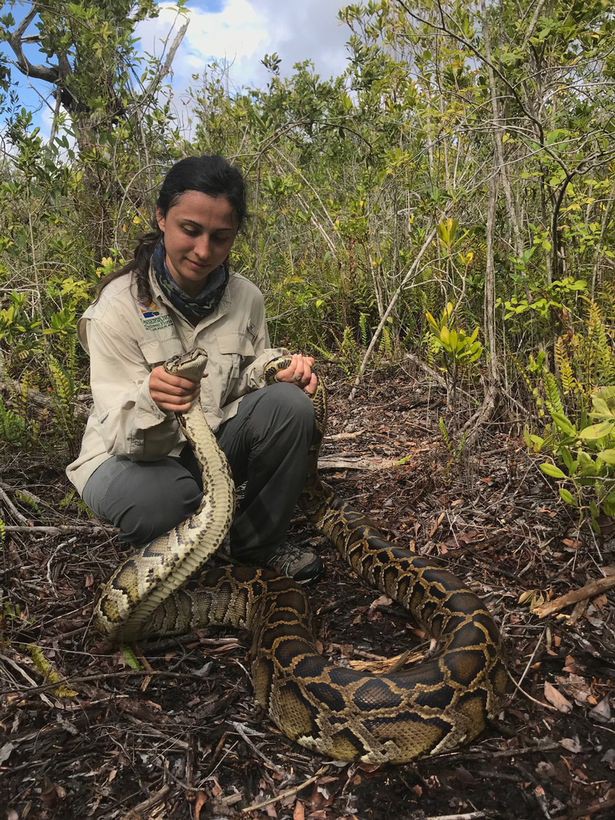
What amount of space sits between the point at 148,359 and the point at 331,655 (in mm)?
1986

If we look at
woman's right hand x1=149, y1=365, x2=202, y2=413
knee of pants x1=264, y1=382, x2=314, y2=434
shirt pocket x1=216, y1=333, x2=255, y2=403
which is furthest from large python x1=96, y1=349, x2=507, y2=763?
shirt pocket x1=216, y1=333, x2=255, y2=403

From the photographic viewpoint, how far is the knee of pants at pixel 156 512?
3.13m

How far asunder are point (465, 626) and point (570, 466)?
0.95 m

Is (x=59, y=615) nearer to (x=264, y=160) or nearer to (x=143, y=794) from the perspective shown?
(x=143, y=794)

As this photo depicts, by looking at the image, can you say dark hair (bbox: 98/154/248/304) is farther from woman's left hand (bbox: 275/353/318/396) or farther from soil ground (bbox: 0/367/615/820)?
soil ground (bbox: 0/367/615/820)

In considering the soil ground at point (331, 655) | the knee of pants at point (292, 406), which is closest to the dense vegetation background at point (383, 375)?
the soil ground at point (331, 655)

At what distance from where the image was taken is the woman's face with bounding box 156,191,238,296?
322 cm

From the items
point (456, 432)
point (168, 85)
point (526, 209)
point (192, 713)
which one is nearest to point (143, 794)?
point (192, 713)

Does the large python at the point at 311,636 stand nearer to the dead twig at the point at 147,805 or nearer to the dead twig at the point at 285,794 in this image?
the dead twig at the point at 285,794

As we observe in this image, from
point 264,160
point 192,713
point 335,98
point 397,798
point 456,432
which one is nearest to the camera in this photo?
point 397,798

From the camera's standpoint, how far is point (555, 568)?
3.38 meters

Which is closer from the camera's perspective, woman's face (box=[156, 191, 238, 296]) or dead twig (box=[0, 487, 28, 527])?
woman's face (box=[156, 191, 238, 296])

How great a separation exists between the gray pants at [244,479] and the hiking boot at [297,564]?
0.34 ft

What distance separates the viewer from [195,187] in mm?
3229
